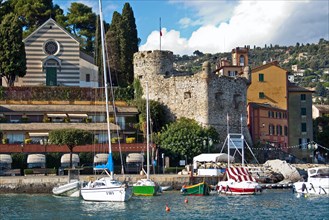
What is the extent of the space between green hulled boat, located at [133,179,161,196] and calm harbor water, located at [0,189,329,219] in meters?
0.90

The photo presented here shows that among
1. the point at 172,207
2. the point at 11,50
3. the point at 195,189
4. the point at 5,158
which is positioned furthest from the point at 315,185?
the point at 11,50

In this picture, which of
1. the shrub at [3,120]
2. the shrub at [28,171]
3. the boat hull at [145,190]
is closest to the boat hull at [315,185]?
the boat hull at [145,190]

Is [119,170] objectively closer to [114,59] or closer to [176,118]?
[176,118]

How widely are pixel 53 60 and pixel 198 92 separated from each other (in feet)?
61.3

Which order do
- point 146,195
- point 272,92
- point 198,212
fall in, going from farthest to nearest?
point 272,92 < point 146,195 < point 198,212

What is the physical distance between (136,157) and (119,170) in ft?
6.62

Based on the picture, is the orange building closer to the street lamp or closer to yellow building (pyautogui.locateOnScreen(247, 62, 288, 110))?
yellow building (pyautogui.locateOnScreen(247, 62, 288, 110))

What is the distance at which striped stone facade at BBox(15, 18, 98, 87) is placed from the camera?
78875 millimetres

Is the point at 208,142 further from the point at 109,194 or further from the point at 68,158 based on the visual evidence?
the point at 109,194

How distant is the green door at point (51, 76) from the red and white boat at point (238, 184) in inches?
1194

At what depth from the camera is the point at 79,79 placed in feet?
265

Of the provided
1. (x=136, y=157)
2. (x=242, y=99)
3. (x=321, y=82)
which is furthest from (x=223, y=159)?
(x=321, y=82)

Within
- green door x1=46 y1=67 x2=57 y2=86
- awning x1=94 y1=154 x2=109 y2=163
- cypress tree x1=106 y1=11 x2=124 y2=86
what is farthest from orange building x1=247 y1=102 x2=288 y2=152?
green door x1=46 y1=67 x2=57 y2=86

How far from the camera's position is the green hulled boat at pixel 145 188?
5122cm
